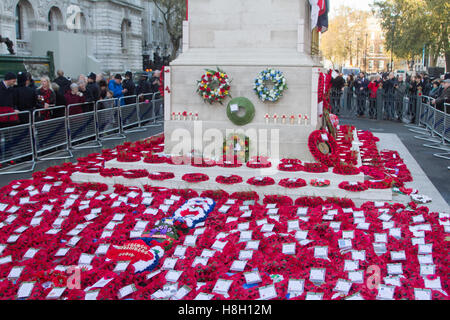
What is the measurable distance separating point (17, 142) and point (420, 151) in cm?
1033

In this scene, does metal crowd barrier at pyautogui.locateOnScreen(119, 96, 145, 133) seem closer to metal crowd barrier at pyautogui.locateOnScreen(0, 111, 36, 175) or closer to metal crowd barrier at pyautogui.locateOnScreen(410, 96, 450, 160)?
metal crowd barrier at pyautogui.locateOnScreen(0, 111, 36, 175)

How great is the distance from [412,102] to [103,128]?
1301 cm

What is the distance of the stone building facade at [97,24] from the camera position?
30797 mm

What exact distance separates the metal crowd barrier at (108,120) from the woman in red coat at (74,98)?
1.73ft

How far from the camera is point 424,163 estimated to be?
10969 mm

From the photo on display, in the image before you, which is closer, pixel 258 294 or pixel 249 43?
pixel 258 294

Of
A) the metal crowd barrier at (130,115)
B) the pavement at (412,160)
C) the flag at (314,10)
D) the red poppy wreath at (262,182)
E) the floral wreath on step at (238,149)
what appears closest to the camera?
the red poppy wreath at (262,182)

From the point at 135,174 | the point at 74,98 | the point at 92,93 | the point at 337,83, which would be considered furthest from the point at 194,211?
the point at 337,83

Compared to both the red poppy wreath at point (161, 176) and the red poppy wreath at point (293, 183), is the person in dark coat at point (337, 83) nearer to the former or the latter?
the red poppy wreath at point (293, 183)

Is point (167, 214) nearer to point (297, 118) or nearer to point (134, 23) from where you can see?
point (297, 118)

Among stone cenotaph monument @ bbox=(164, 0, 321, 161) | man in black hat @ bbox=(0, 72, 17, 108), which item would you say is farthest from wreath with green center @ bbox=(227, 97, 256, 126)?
man in black hat @ bbox=(0, 72, 17, 108)

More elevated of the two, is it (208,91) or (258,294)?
(208,91)

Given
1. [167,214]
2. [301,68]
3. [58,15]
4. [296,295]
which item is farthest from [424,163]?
[58,15]

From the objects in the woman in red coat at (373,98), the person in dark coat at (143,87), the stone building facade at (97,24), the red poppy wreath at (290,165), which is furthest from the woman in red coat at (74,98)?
the stone building facade at (97,24)
